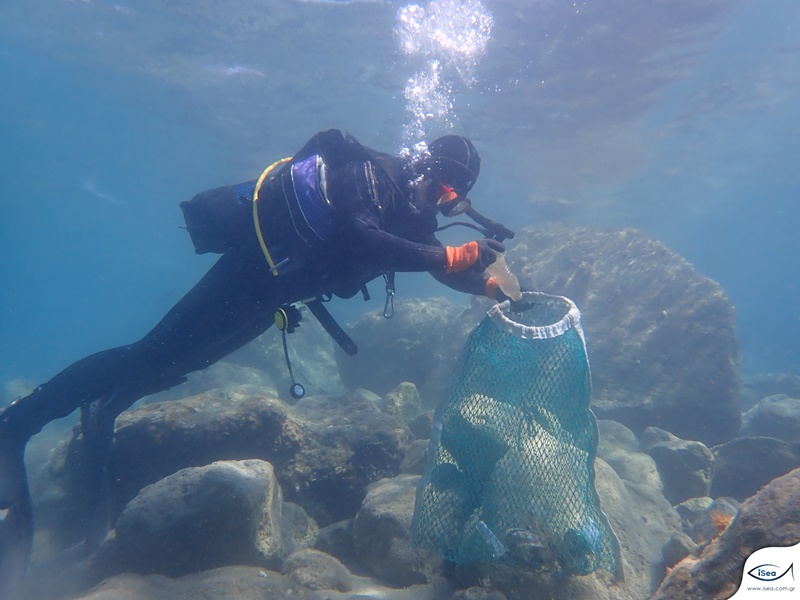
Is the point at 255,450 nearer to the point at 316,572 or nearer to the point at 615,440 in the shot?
the point at 316,572

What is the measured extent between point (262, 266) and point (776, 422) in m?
11.6

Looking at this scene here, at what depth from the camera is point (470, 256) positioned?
3566mm

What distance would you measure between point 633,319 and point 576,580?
891 cm

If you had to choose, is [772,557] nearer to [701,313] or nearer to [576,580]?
[576,580]

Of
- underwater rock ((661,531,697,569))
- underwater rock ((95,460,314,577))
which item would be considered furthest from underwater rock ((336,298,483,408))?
underwater rock ((95,460,314,577))

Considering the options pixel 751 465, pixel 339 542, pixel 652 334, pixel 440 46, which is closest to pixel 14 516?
pixel 339 542

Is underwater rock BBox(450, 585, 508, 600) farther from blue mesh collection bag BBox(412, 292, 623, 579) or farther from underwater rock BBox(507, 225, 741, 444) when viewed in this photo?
underwater rock BBox(507, 225, 741, 444)

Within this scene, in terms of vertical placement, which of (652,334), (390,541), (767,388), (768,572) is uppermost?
(652,334)

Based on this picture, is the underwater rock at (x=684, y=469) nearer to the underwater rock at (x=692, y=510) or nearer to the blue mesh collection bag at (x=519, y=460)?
the underwater rock at (x=692, y=510)

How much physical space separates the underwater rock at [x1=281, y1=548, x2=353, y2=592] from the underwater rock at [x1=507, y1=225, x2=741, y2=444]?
6.54m

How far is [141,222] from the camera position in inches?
2096

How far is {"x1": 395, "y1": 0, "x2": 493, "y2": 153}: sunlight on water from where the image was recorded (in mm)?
13523

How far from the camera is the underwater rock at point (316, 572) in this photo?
3.14m

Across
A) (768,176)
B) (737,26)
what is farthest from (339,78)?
(768,176)
